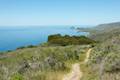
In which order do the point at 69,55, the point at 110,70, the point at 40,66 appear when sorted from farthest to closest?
1. the point at 69,55
2. the point at 40,66
3. the point at 110,70

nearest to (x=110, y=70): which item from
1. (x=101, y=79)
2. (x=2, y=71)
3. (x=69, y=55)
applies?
(x=101, y=79)

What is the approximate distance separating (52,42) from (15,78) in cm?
3811

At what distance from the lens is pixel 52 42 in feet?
156

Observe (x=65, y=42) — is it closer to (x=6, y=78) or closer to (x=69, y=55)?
(x=69, y=55)

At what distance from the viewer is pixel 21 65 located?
488 inches

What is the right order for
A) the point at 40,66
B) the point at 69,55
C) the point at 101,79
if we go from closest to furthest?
the point at 101,79 < the point at 40,66 < the point at 69,55

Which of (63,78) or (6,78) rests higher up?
(6,78)

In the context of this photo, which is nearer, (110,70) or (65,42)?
(110,70)

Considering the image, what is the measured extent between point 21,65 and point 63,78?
239 centimetres

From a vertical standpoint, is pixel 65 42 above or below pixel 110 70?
below

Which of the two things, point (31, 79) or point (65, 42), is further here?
point (65, 42)

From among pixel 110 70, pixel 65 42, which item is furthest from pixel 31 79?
pixel 65 42

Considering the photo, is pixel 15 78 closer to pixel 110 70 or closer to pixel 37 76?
pixel 37 76

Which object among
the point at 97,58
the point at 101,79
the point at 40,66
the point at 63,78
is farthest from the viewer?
the point at 97,58
